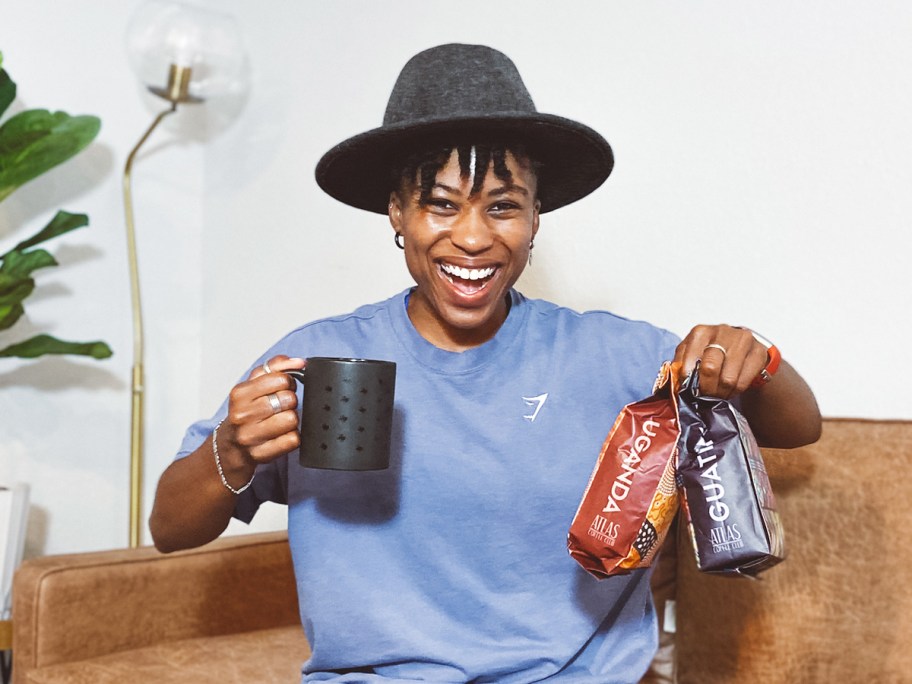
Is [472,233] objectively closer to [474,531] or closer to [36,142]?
[474,531]

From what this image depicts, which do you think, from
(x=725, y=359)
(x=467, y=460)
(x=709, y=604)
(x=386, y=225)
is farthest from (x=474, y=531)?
(x=386, y=225)

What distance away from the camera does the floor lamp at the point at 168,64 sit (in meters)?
2.28

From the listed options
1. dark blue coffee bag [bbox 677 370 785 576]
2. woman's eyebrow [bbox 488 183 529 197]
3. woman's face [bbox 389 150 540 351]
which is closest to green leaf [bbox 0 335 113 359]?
woman's face [bbox 389 150 540 351]

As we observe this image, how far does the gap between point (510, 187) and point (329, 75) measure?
1352 mm

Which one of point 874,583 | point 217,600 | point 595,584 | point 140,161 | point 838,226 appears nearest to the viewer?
point 595,584

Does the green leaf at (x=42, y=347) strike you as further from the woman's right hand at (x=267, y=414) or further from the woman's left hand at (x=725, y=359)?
the woman's left hand at (x=725, y=359)

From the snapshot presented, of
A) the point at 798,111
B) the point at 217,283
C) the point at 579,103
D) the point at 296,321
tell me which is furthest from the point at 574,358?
the point at 217,283

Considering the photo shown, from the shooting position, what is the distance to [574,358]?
1.15 meters

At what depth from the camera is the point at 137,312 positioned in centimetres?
241

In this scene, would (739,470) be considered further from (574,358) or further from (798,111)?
(798,111)

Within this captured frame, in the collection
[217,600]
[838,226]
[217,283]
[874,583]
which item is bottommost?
[217,600]

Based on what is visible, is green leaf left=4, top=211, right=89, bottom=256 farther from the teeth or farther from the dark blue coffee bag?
the dark blue coffee bag

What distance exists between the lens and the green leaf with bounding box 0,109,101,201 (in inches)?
82.1

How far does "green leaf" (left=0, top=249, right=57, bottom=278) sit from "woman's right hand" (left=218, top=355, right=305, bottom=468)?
54.0 inches
